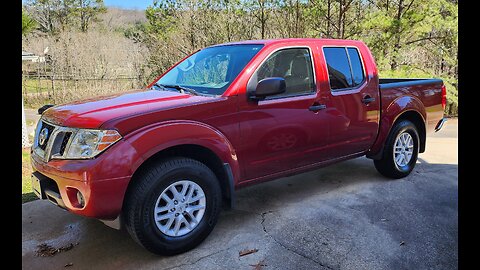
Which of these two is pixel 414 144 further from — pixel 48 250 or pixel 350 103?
pixel 48 250

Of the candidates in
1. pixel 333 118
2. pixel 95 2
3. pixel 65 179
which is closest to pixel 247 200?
pixel 333 118

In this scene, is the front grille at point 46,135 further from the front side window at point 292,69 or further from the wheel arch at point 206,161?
the front side window at point 292,69

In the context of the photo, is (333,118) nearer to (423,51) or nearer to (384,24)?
(384,24)

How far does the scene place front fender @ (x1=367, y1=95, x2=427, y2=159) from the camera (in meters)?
4.73

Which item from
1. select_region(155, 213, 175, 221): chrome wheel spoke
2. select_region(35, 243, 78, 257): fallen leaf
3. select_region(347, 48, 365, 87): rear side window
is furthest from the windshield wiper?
select_region(347, 48, 365, 87): rear side window

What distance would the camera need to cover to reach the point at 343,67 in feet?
14.4

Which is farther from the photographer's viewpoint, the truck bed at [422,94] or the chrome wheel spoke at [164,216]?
the truck bed at [422,94]

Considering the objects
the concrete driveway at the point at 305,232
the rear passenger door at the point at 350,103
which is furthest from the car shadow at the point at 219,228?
the rear passenger door at the point at 350,103

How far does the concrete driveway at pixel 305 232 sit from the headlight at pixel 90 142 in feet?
3.08

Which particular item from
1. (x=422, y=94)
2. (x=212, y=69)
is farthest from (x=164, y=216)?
(x=422, y=94)

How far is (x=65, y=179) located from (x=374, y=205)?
316 centimetres

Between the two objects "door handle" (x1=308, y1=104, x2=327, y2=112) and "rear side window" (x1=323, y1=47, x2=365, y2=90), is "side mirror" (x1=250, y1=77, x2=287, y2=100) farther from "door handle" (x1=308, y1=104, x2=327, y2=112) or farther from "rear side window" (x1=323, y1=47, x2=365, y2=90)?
"rear side window" (x1=323, y1=47, x2=365, y2=90)

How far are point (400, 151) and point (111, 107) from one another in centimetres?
Result: 377

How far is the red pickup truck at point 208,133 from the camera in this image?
2838mm
